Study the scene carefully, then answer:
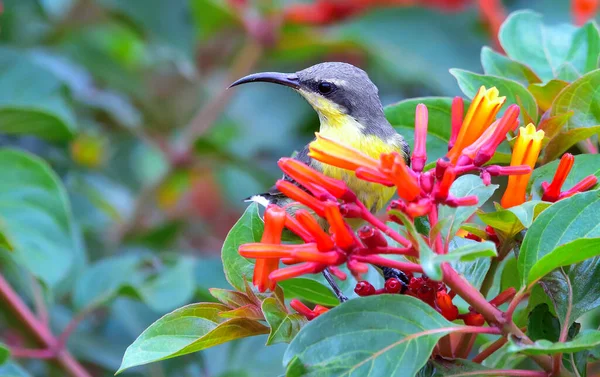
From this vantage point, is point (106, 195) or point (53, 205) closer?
point (53, 205)

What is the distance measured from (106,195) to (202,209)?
4.44 feet

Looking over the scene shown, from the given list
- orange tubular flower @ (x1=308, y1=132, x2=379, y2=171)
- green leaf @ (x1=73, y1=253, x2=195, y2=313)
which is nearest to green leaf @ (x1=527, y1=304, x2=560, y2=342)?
orange tubular flower @ (x1=308, y1=132, x2=379, y2=171)

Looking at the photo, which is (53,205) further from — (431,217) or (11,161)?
(431,217)

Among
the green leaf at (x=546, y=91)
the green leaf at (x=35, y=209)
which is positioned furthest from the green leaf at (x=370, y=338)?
the green leaf at (x=35, y=209)

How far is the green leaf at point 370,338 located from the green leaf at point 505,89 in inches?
27.8

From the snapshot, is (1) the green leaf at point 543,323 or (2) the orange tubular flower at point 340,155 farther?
(1) the green leaf at point 543,323

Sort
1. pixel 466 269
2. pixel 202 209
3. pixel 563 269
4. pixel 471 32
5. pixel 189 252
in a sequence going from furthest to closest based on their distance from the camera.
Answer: pixel 202 209, pixel 189 252, pixel 471 32, pixel 466 269, pixel 563 269

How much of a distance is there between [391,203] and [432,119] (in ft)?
2.14

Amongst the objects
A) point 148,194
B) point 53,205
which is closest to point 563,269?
point 53,205

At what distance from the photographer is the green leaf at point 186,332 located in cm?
148

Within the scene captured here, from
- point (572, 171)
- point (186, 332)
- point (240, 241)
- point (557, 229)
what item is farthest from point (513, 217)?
point (186, 332)

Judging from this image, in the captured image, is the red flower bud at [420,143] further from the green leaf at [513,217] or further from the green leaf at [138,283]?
the green leaf at [138,283]

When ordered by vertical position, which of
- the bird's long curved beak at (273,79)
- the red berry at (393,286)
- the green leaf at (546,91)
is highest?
the bird's long curved beak at (273,79)

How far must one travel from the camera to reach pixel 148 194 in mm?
3846
